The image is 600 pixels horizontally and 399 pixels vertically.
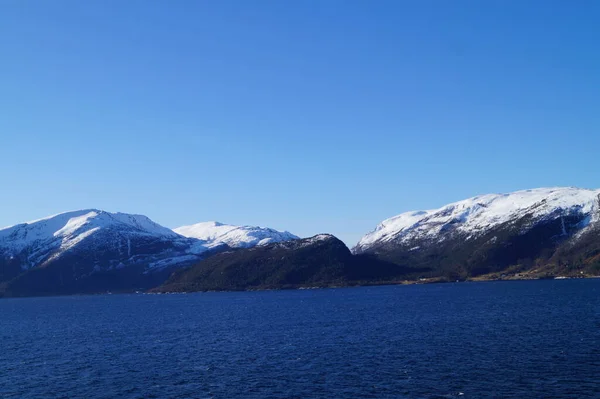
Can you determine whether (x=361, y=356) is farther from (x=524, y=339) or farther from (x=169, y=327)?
(x=169, y=327)

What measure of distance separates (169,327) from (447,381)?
10069 centimetres

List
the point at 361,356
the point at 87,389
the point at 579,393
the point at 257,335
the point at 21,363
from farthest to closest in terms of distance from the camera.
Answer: the point at 257,335, the point at 21,363, the point at 361,356, the point at 87,389, the point at 579,393

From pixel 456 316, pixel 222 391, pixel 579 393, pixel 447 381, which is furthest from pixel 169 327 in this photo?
pixel 579 393

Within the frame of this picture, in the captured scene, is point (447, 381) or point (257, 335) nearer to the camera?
point (447, 381)

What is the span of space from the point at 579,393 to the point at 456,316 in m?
88.9

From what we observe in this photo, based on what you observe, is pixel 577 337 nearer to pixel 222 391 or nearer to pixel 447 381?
pixel 447 381

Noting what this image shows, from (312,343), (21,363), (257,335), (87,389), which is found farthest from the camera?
(257,335)

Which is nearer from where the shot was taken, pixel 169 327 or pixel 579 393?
pixel 579 393

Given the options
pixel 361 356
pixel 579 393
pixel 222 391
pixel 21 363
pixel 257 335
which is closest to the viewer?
pixel 579 393

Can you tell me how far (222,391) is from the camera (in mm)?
73062

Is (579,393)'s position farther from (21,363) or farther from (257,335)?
(21,363)

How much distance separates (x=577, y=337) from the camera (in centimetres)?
10250

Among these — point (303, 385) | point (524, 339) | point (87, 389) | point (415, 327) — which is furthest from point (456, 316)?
point (87, 389)

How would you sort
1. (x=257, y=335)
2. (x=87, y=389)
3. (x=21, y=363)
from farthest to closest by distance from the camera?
(x=257, y=335) → (x=21, y=363) → (x=87, y=389)
